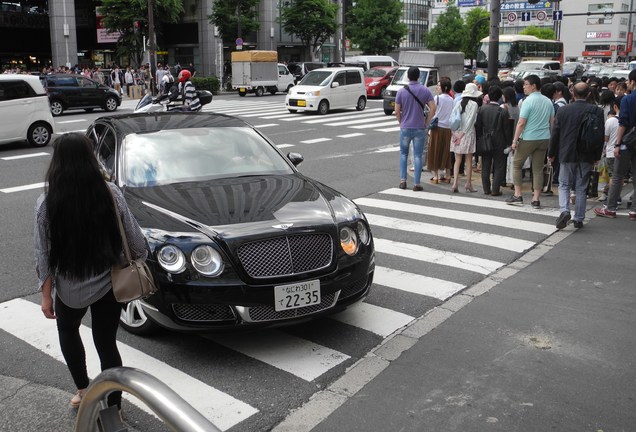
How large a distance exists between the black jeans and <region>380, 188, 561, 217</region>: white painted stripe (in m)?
7.55

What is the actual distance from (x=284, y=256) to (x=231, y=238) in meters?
0.41

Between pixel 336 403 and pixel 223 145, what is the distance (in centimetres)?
303

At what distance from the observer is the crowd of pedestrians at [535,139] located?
8492 mm

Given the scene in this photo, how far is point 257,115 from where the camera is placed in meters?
25.0

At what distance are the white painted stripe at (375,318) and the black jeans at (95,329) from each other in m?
2.26

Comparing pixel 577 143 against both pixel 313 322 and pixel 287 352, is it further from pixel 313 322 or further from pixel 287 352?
pixel 287 352

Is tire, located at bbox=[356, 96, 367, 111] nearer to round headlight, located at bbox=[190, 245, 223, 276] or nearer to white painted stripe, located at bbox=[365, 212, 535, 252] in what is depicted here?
white painted stripe, located at bbox=[365, 212, 535, 252]

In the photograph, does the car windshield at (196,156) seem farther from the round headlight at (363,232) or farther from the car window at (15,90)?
the car window at (15,90)

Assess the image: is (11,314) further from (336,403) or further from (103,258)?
(336,403)

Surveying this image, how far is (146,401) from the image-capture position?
86.0 inches

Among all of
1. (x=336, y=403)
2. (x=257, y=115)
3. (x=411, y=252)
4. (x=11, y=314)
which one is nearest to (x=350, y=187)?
(x=411, y=252)

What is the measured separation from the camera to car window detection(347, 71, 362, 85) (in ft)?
88.1

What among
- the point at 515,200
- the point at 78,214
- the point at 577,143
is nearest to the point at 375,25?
the point at 515,200

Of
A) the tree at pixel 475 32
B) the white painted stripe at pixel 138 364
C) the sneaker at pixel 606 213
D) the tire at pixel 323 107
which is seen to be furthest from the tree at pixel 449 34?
the white painted stripe at pixel 138 364
